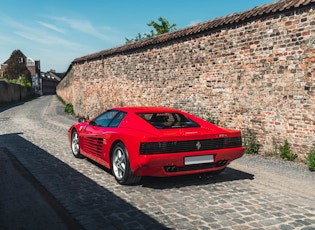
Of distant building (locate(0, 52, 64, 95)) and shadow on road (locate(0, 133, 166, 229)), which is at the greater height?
distant building (locate(0, 52, 64, 95))

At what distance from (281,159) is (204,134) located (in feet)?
10.5

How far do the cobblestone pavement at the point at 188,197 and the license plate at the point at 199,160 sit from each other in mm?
428

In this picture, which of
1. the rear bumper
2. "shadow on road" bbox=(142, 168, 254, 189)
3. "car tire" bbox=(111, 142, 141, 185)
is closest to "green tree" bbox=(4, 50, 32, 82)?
"car tire" bbox=(111, 142, 141, 185)

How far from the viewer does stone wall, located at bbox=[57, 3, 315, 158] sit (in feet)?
22.5

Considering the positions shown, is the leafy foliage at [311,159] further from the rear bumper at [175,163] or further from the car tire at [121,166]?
the car tire at [121,166]

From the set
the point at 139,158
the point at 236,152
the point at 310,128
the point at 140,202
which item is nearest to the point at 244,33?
the point at 310,128

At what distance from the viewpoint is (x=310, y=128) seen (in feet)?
22.1

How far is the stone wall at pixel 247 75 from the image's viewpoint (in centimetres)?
686

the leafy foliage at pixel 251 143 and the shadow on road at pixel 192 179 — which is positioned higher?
the leafy foliage at pixel 251 143

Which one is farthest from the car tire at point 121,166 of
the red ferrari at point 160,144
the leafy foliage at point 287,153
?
the leafy foliage at point 287,153

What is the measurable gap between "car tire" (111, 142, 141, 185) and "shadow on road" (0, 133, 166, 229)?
14.1 inches

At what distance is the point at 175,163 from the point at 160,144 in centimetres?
38

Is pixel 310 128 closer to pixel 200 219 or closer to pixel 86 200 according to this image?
pixel 200 219

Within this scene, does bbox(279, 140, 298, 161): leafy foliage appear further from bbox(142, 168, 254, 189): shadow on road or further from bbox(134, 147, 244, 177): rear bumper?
bbox(134, 147, 244, 177): rear bumper
